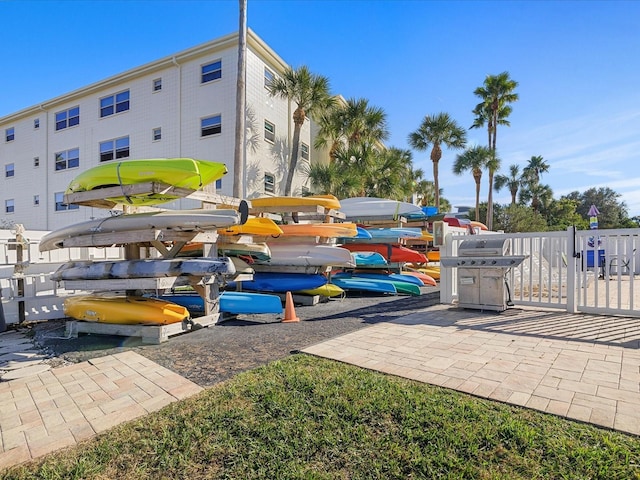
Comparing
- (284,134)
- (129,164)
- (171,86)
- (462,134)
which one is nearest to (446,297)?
(129,164)

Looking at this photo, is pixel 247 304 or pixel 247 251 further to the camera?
pixel 247 251

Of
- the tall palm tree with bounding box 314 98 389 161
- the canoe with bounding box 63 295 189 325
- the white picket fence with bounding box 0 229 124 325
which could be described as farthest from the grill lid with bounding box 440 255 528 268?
the tall palm tree with bounding box 314 98 389 161

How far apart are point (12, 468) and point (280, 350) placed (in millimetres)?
2504

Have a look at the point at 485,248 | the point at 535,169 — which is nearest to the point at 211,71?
the point at 485,248

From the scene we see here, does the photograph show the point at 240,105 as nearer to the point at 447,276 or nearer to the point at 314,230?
the point at 314,230

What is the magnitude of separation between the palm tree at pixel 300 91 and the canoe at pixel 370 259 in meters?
7.83

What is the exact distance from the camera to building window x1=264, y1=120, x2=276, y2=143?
646 inches

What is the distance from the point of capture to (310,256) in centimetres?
760

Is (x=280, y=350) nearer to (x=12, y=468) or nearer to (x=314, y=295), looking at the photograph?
(x=12, y=468)

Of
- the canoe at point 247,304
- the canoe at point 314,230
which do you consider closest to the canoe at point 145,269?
the canoe at point 247,304

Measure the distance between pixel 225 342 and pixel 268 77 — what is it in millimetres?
15141

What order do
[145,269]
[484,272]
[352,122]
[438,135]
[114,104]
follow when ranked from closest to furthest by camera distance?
[145,269]
[484,272]
[114,104]
[352,122]
[438,135]

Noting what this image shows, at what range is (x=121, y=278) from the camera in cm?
484

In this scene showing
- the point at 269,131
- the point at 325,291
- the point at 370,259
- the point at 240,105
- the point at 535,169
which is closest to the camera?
the point at 325,291
